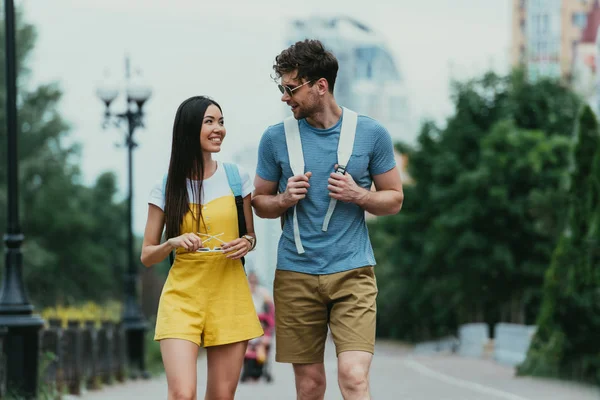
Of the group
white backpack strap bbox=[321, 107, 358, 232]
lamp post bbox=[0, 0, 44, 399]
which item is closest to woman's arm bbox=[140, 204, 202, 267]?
white backpack strap bbox=[321, 107, 358, 232]

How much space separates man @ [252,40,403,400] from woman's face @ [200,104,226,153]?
0.79 ft

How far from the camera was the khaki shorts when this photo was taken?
6316 mm

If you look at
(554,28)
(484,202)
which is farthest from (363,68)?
(484,202)

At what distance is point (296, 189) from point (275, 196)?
223 mm

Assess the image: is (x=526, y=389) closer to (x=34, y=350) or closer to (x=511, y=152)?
(x=34, y=350)

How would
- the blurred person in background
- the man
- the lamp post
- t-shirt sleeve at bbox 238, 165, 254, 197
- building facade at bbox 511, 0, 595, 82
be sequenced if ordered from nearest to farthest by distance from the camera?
the man < t-shirt sleeve at bbox 238, 165, 254, 197 < the lamp post < the blurred person in background < building facade at bbox 511, 0, 595, 82

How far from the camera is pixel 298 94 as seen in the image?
631 centimetres

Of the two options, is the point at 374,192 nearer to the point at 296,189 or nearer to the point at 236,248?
the point at 296,189

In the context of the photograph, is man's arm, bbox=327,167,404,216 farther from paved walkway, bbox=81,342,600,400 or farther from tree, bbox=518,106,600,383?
tree, bbox=518,106,600,383

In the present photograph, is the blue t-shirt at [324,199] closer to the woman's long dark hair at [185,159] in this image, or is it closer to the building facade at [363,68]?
the woman's long dark hair at [185,159]

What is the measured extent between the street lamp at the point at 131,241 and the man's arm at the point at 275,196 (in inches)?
618

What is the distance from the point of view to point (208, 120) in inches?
251

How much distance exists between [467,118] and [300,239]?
3827 centimetres

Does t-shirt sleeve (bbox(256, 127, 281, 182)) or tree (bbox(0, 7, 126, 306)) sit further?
tree (bbox(0, 7, 126, 306))
